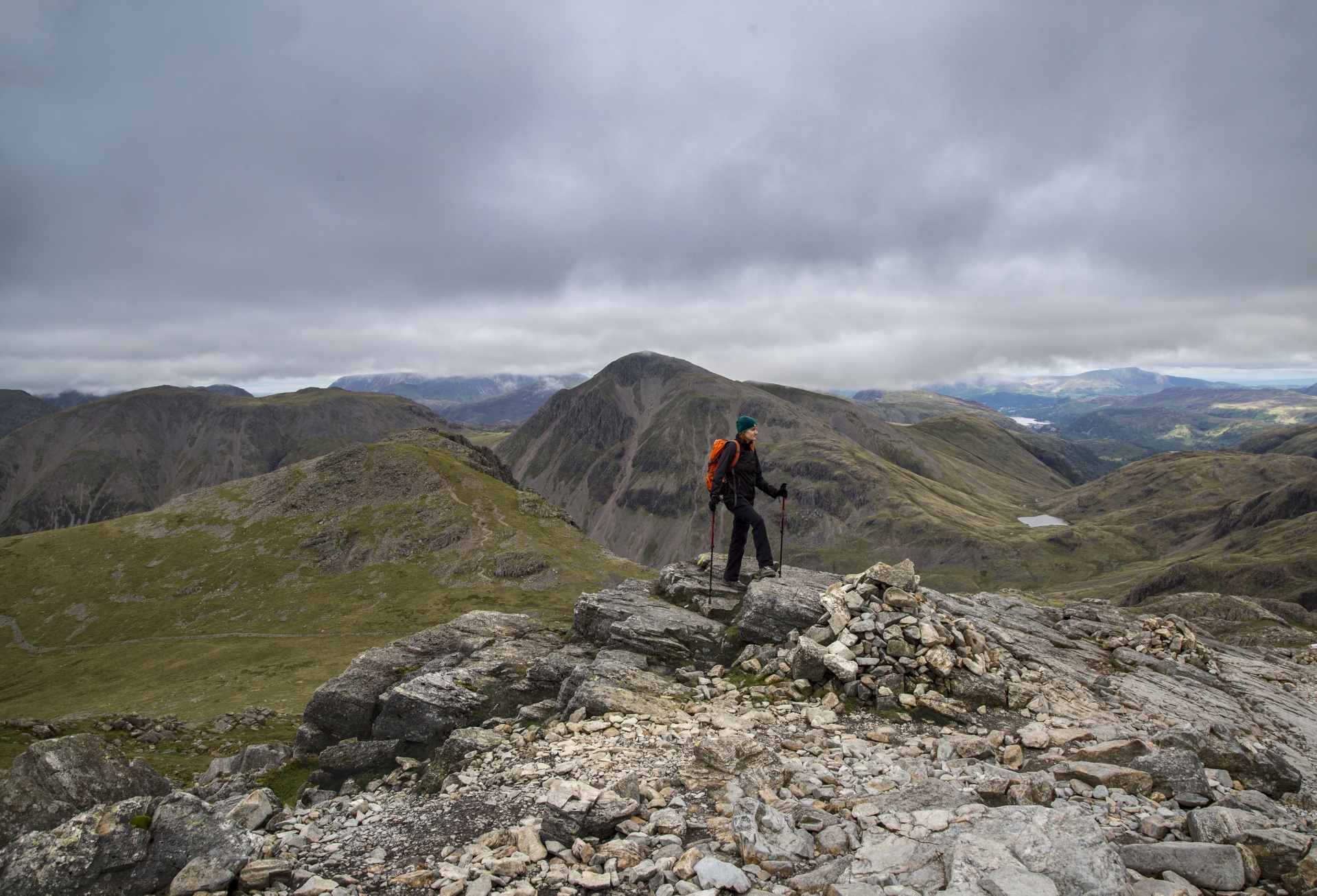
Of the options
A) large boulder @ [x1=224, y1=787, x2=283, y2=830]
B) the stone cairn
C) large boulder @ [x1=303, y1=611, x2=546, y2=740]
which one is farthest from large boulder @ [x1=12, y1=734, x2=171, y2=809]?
the stone cairn

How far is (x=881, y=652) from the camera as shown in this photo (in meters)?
16.7

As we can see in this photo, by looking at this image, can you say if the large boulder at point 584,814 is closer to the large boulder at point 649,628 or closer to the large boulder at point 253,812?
the large boulder at point 253,812

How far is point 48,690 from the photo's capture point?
3123 inches

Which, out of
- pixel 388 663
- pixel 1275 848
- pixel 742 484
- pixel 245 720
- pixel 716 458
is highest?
pixel 716 458

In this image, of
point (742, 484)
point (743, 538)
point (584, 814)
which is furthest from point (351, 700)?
point (742, 484)

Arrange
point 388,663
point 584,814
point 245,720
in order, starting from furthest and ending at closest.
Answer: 1. point 245,720
2. point 388,663
3. point 584,814

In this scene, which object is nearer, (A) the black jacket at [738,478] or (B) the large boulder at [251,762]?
(A) the black jacket at [738,478]

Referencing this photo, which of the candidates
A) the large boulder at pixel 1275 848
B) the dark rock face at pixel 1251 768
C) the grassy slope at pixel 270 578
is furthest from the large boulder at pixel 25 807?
the grassy slope at pixel 270 578

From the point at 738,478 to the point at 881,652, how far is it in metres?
7.68

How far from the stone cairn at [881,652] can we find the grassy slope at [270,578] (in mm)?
65687

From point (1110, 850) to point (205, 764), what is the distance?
145 ft

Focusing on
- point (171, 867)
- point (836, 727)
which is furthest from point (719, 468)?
point (171, 867)

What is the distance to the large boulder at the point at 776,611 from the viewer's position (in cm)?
1922

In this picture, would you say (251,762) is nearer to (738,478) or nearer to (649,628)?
(649,628)
